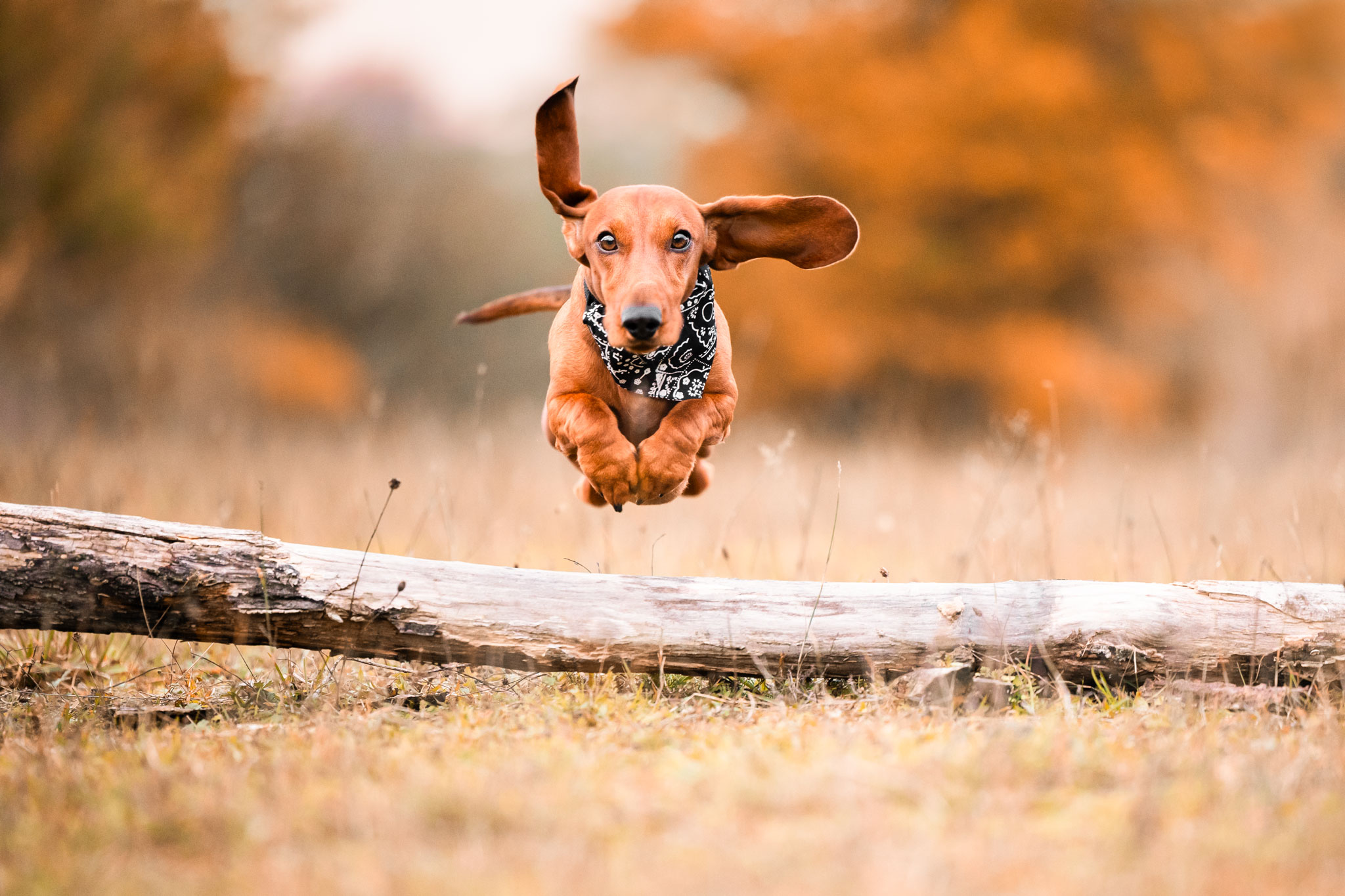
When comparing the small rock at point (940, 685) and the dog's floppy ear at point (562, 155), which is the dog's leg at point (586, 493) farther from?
the small rock at point (940, 685)

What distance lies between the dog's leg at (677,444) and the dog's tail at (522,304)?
0.68 metres

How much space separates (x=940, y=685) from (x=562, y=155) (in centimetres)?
162

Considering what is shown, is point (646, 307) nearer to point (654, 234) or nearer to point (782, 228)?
point (654, 234)

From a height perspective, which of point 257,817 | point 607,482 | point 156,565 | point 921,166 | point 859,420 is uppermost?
point 921,166

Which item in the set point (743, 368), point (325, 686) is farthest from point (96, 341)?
point (325, 686)

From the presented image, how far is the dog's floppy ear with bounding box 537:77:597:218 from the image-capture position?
2.33m

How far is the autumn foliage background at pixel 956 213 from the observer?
9.90m

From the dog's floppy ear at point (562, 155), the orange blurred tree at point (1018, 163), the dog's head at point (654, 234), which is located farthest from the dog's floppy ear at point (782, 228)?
the orange blurred tree at point (1018, 163)

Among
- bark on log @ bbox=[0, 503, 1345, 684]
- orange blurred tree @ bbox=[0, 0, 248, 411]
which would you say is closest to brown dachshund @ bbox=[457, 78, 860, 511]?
bark on log @ bbox=[0, 503, 1345, 684]

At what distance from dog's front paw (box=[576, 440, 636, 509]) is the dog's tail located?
0.76m

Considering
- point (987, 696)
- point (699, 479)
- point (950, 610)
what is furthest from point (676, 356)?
point (987, 696)

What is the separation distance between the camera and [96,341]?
34.2 ft

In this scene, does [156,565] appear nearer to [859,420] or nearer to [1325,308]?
[859,420]

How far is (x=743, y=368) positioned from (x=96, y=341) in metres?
6.68
